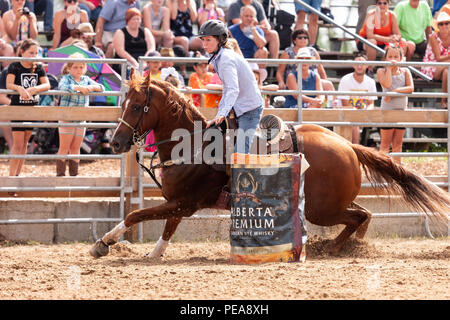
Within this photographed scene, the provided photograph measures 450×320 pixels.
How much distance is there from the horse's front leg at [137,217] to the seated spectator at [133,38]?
4904mm

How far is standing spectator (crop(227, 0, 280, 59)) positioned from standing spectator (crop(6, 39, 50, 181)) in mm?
4512

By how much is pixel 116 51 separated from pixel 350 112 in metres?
4.31

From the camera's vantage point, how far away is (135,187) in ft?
30.2

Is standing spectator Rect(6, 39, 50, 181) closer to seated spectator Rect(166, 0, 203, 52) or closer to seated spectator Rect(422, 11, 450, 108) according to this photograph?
seated spectator Rect(166, 0, 203, 52)

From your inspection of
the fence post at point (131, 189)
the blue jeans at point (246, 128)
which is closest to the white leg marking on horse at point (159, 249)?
the blue jeans at point (246, 128)

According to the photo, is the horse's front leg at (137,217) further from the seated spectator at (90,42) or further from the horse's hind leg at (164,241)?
the seated spectator at (90,42)

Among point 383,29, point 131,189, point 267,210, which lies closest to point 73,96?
point 131,189

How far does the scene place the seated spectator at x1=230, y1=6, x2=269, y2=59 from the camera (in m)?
12.1

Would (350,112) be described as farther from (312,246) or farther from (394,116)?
(312,246)

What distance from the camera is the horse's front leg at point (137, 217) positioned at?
7.41 m

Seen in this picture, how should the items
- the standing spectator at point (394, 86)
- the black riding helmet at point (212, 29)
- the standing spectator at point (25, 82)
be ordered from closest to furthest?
the black riding helmet at point (212, 29) < the standing spectator at point (25, 82) < the standing spectator at point (394, 86)

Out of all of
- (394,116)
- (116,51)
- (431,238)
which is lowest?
(431,238)

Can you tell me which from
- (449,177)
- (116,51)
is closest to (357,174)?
(449,177)

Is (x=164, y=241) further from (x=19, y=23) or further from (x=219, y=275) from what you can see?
(x=19, y=23)
